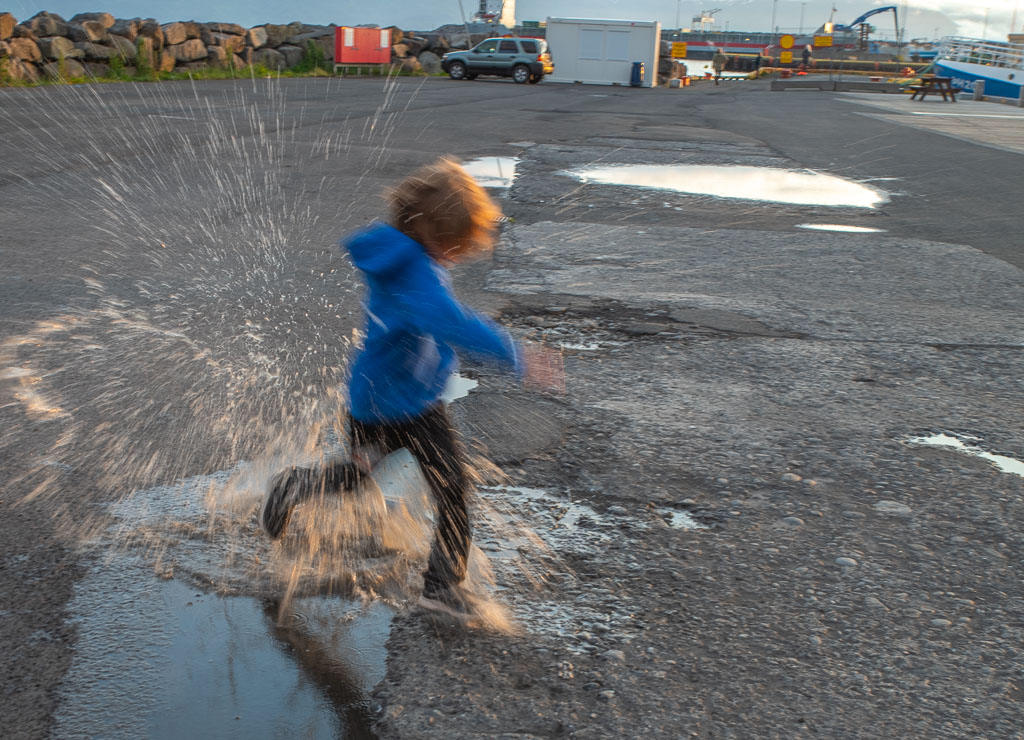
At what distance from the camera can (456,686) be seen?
2434mm

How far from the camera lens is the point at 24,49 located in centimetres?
1977

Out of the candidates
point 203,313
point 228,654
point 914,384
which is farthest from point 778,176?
point 228,654

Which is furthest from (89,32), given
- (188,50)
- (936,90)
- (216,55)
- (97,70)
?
(936,90)

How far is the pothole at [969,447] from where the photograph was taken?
3900mm

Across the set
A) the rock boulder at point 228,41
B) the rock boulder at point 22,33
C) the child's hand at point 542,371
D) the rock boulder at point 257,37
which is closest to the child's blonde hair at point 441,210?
the child's hand at point 542,371

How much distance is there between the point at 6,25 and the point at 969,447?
2075cm

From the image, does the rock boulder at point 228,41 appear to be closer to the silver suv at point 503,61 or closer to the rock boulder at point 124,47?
the rock boulder at point 124,47

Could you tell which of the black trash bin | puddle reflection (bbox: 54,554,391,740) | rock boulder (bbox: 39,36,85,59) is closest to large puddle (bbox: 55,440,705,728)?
puddle reflection (bbox: 54,554,391,740)

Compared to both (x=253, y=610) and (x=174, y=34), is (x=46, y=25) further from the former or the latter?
(x=253, y=610)

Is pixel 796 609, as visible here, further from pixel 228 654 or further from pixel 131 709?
pixel 131 709

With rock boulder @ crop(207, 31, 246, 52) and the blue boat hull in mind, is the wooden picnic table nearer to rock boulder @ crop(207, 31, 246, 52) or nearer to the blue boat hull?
the blue boat hull

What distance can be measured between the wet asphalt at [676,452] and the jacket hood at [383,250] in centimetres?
96

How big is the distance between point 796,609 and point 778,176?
10227mm

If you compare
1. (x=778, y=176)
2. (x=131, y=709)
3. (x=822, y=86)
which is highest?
(x=822, y=86)
